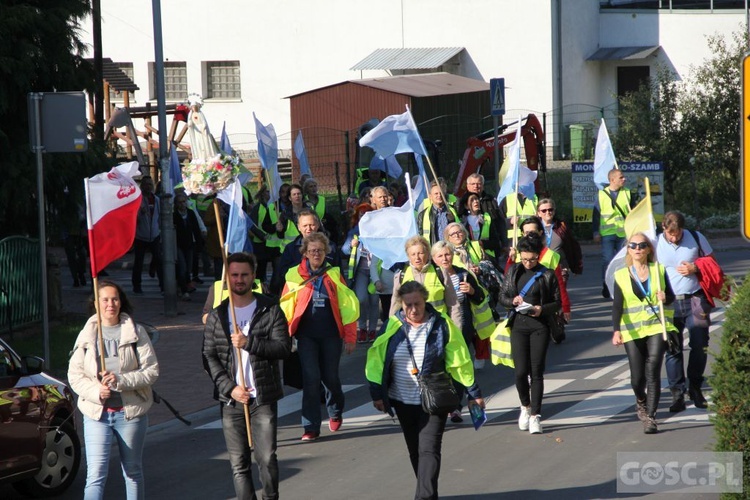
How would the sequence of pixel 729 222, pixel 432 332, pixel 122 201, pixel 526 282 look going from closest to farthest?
pixel 432 332
pixel 122 201
pixel 526 282
pixel 729 222

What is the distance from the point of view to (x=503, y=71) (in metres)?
39.9

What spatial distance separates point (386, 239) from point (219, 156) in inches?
152

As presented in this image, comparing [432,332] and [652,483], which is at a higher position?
[432,332]

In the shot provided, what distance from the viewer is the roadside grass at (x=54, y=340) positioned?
13.3 metres

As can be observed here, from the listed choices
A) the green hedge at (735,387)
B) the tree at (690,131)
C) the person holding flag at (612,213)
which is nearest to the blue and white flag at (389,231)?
the person holding flag at (612,213)

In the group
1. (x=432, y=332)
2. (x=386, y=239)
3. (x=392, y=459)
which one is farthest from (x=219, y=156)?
(x=386, y=239)

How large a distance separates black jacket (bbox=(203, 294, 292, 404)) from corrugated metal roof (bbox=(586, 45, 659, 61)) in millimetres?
35391

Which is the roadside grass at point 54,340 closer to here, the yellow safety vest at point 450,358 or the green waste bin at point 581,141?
the yellow safety vest at point 450,358

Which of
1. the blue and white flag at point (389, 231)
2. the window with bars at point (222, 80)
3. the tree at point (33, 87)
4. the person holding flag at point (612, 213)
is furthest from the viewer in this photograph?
the window with bars at point (222, 80)

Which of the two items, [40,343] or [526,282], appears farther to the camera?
[40,343]

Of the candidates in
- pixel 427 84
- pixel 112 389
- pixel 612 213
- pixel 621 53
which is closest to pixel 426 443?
pixel 112 389

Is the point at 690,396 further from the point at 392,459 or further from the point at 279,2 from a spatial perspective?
the point at 279,2

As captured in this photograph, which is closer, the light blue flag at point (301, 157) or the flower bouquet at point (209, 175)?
the flower bouquet at point (209, 175)

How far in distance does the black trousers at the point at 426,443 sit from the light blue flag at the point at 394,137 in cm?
710
